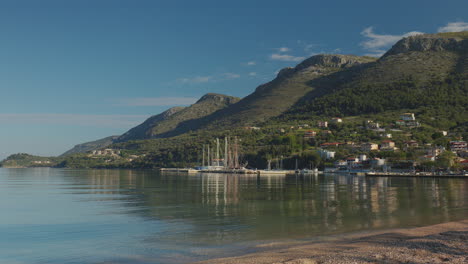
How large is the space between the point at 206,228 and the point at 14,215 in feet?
62.6

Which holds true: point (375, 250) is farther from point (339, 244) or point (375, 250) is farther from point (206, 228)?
point (206, 228)

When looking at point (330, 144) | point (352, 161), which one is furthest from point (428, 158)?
point (330, 144)

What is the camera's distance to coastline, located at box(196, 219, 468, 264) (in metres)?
15.4

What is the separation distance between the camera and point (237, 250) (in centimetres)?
1945

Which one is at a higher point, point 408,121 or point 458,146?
point 408,121

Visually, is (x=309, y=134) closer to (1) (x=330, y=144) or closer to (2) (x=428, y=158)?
(1) (x=330, y=144)

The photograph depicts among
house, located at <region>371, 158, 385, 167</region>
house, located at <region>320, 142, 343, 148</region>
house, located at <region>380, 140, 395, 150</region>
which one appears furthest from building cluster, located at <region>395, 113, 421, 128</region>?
house, located at <region>371, 158, 385, 167</region>

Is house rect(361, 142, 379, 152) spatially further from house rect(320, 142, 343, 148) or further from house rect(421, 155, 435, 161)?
A: house rect(421, 155, 435, 161)

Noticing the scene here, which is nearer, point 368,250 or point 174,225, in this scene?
point 368,250

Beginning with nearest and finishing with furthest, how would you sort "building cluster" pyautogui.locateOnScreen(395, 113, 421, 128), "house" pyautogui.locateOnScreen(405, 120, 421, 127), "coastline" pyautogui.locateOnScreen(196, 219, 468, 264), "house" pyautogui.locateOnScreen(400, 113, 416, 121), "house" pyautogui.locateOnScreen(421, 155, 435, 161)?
"coastline" pyautogui.locateOnScreen(196, 219, 468, 264), "house" pyautogui.locateOnScreen(421, 155, 435, 161), "house" pyautogui.locateOnScreen(405, 120, 421, 127), "building cluster" pyautogui.locateOnScreen(395, 113, 421, 128), "house" pyautogui.locateOnScreen(400, 113, 416, 121)

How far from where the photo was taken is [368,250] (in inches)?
674

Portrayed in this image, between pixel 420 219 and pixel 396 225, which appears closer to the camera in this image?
pixel 396 225

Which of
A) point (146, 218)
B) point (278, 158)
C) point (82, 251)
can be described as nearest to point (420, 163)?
point (278, 158)

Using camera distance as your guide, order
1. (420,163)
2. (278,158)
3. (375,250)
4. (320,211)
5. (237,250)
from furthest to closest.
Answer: (278,158), (420,163), (320,211), (237,250), (375,250)
